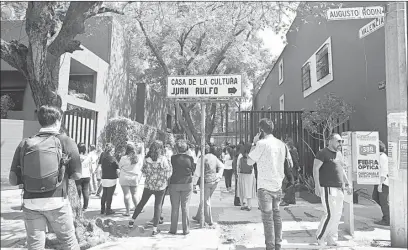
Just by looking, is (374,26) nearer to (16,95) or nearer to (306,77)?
(306,77)

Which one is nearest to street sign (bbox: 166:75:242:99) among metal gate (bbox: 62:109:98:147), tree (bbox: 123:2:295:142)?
metal gate (bbox: 62:109:98:147)

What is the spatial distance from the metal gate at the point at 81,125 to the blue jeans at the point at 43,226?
8931 millimetres

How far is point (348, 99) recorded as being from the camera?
34.3 ft

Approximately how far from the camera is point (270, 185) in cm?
448

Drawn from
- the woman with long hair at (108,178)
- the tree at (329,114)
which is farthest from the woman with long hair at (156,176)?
the tree at (329,114)

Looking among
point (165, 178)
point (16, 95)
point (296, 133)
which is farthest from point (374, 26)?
point (16, 95)

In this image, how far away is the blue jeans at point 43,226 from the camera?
9.70 feet

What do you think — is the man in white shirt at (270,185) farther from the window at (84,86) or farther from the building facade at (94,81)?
the window at (84,86)

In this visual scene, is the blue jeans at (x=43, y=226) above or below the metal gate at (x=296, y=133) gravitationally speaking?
below

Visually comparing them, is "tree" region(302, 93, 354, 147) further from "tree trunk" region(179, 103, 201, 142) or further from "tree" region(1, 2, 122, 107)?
"tree trunk" region(179, 103, 201, 142)

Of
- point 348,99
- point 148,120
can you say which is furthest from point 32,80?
point 148,120

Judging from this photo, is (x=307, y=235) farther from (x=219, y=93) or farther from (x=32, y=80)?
(x=32, y=80)

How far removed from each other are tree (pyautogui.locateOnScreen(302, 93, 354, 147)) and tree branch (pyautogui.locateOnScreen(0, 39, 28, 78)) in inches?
300

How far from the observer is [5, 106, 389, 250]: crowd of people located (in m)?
2.96
